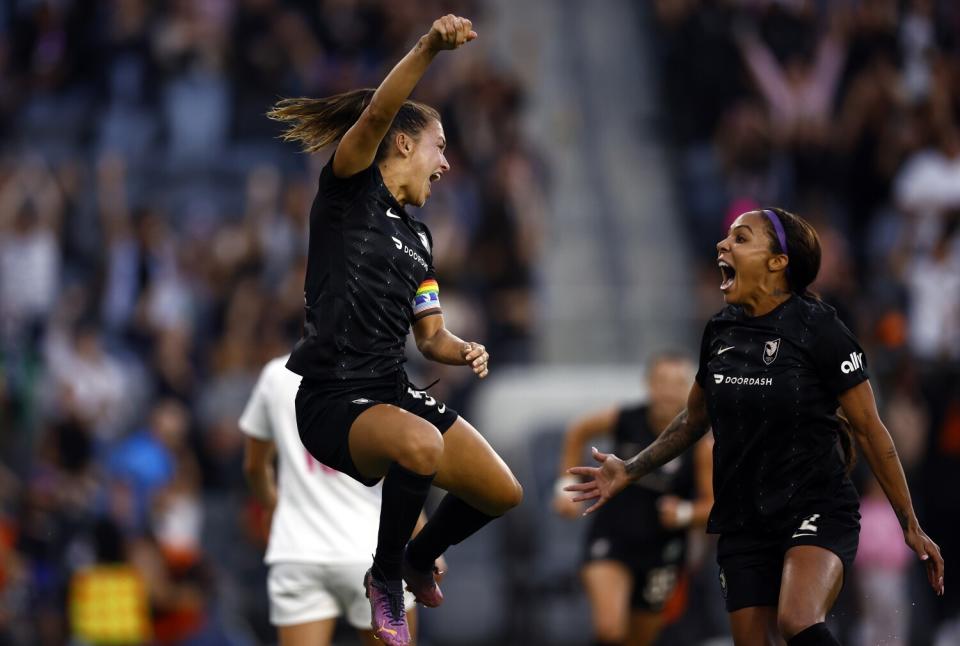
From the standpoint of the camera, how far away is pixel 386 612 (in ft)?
19.9

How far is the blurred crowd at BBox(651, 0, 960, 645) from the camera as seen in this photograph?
13398mm

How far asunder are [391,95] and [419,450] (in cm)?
135

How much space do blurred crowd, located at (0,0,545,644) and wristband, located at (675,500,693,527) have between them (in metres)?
4.52

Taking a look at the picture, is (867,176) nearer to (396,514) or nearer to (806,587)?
(806,587)

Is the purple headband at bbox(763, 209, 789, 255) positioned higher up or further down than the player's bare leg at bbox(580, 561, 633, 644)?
higher up

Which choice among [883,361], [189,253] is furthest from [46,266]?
[883,361]

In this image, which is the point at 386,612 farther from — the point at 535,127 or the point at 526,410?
the point at 535,127

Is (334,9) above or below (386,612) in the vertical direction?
above

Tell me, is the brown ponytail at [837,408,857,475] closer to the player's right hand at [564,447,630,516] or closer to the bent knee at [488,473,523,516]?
the player's right hand at [564,447,630,516]

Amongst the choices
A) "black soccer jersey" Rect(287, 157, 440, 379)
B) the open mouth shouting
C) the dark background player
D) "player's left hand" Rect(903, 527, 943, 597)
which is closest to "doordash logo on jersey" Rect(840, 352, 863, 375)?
the open mouth shouting

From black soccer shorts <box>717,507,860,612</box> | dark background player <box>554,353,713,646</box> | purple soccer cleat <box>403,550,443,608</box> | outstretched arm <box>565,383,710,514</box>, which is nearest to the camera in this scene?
black soccer shorts <box>717,507,860,612</box>

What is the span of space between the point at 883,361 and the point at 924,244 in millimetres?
1374

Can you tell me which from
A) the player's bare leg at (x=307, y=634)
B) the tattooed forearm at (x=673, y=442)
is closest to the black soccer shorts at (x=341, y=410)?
the tattooed forearm at (x=673, y=442)

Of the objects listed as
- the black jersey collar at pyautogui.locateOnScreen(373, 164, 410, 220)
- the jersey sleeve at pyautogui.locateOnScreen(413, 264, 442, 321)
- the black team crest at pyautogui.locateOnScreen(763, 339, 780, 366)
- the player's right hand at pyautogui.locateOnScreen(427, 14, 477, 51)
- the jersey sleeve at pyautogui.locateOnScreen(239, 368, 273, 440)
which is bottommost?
the jersey sleeve at pyautogui.locateOnScreen(239, 368, 273, 440)
